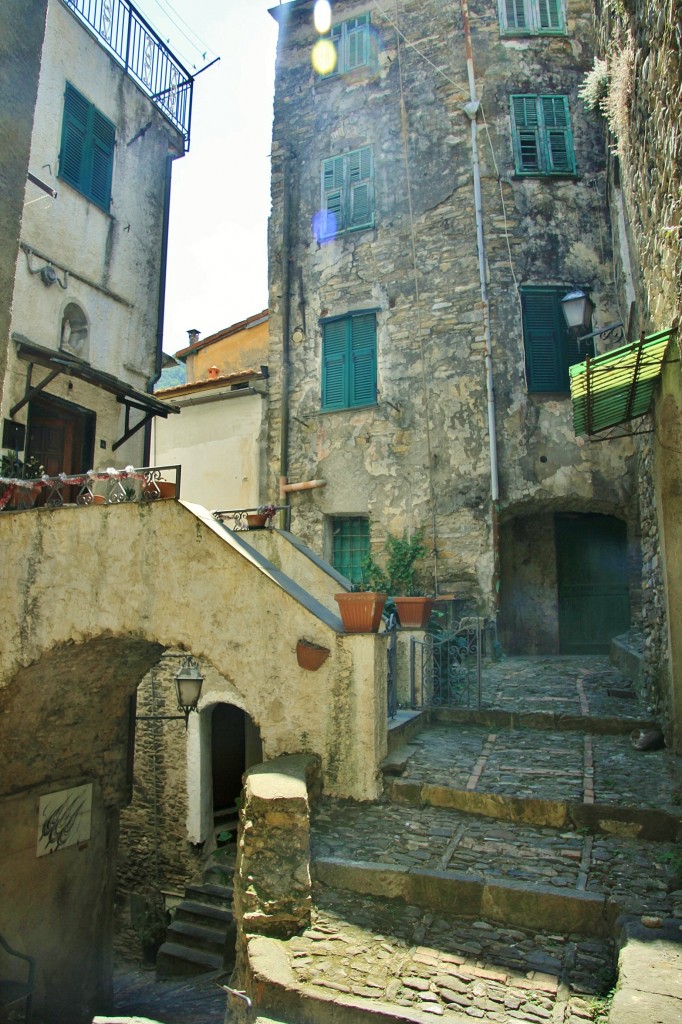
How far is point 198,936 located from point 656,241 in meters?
9.25

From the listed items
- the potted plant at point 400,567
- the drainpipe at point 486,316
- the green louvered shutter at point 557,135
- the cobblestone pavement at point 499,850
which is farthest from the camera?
the green louvered shutter at point 557,135

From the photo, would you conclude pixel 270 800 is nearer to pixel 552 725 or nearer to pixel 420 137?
pixel 552 725

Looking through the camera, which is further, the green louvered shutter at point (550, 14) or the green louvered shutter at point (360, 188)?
the green louvered shutter at point (360, 188)

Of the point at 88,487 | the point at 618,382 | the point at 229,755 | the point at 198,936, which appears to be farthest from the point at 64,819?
the point at 618,382

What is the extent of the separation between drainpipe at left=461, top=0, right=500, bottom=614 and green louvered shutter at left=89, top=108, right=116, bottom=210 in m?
6.85

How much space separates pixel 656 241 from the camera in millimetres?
5949

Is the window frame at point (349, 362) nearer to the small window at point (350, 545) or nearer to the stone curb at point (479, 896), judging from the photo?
the small window at point (350, 545)

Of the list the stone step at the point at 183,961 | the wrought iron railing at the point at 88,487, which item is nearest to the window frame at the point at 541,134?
the wrought iron railing at the point at 88,487

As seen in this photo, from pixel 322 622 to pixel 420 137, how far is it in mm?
11822

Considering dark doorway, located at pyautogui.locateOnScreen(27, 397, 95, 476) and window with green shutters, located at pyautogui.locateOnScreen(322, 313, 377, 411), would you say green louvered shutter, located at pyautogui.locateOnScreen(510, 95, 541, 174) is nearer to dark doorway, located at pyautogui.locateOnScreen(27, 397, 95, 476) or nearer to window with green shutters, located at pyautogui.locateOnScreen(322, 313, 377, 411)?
window with green shutters, located at pyautogui.locateOnScreen(322, 313, 377, 411)

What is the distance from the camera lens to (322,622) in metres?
5.84

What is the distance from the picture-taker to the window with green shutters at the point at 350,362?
1352 cm

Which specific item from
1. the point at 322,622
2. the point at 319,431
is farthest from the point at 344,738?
the point at 319,431

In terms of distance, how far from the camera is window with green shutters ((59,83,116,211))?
10828 millimetres
